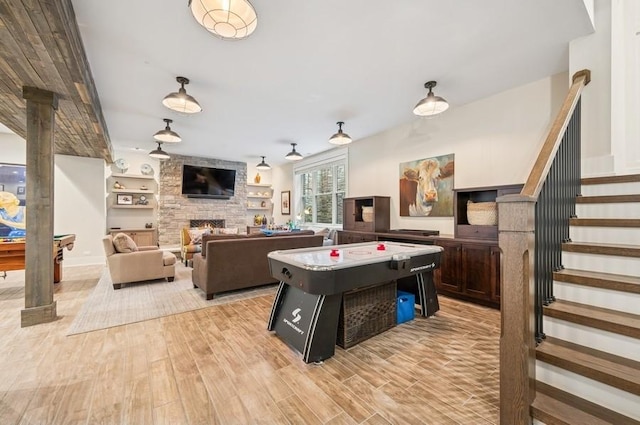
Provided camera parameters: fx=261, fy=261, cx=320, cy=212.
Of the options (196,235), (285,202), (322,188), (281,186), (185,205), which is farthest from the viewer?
(281,186)

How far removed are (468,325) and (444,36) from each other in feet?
10.2

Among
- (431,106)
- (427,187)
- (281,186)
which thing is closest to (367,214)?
(427,187)

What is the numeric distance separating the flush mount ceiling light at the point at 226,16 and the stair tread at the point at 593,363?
2974 millimetres

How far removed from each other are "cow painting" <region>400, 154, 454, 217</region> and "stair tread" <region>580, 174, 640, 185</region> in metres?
1.95

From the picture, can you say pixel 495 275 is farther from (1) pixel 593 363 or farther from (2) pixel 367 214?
(2) pixel 367 214

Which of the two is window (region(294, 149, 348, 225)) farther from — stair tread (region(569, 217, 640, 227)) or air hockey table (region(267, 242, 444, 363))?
stair tread (region(569, 217, 640, 227))

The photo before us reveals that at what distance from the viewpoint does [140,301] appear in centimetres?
381

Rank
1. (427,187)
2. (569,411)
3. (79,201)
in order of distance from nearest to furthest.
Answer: (569,411), (427,187), (79,201)

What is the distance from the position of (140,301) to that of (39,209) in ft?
5.49

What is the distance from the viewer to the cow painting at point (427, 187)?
448cm

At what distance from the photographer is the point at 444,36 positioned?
2.56 meters

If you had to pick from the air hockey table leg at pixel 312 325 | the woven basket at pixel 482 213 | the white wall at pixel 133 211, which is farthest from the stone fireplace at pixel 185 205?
the woven basket at pixel 482 213

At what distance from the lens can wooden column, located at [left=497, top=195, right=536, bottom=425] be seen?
4.58ft

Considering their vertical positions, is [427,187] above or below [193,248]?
above
